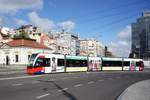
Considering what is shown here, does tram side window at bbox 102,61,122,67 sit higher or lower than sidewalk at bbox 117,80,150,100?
higher

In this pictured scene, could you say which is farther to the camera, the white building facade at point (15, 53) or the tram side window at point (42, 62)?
the white building facade at point (15, 53)

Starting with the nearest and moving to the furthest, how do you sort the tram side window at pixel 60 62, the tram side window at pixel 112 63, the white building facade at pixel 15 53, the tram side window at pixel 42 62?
1. the tram side window at pixel 42 62
2. the tram side window at pixel 60 62
3. the tram side window at pixel 112 63
4. the white building facade at pixel 15 53

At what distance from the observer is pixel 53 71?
50.0m

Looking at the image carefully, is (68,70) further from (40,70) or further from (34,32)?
(34,32)

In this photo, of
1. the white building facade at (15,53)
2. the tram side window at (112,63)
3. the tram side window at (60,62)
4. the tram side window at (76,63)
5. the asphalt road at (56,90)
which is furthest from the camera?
the white building facade at (15,53)

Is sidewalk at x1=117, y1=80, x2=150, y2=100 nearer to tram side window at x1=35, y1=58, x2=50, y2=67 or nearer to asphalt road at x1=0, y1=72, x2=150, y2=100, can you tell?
asphalt road at x1=0, y1=72, x2=150, y2=100

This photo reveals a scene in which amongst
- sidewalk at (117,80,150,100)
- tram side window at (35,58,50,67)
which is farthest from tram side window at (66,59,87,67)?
sidewalk at (117,80,150,100)

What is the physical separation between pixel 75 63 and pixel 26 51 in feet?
146

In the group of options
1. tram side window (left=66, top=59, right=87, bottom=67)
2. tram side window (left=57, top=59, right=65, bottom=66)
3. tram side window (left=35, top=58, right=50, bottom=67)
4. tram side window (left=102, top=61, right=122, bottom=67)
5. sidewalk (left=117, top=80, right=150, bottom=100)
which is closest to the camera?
sidewalk (left=117, top=80, right=150, bottom=100)

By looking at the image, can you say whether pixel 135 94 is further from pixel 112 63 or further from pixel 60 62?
pixel 112 63

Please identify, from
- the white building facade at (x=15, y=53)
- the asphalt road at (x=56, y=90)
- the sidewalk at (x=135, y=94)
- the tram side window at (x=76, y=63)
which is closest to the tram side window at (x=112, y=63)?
the tram side window at (x=76, y=63)

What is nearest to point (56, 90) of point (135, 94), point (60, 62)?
point (135, 94)

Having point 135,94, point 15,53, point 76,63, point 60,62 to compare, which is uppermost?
point 15,53

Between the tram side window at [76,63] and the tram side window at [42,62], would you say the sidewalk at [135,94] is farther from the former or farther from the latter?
the tram side window at [76,63]
